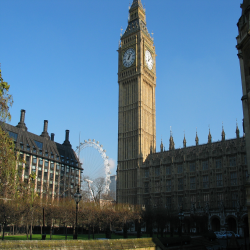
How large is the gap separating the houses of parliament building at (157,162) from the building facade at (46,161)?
20.7m

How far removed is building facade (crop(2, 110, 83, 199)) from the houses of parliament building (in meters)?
20.7

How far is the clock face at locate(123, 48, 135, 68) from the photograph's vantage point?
93.7m

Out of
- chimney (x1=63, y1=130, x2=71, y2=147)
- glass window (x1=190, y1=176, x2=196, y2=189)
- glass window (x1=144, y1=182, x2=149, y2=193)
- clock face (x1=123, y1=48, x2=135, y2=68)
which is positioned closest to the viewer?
glass window (x1=190, y1=176, x2=196, y2=189)

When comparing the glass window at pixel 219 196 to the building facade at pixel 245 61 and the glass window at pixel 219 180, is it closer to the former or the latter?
the glass window at pixel 219 180

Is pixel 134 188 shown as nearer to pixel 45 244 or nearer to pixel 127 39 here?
pixel 127 39

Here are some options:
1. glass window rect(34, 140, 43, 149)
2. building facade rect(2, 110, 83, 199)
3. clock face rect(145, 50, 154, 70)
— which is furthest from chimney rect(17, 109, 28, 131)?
clock face rect(145, 50, 154, 70)

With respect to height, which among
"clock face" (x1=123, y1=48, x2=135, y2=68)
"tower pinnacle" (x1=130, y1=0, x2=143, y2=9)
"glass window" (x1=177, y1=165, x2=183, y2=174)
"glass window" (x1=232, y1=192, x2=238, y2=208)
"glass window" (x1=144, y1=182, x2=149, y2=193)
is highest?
"tower pinnacle" (x1=130, y1=0, x2=143, y2=9)

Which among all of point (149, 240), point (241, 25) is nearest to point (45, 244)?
point (149, 240)

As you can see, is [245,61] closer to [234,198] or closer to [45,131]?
[234,198]

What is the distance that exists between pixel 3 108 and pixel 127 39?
82979mm

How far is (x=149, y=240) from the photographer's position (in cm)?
2605

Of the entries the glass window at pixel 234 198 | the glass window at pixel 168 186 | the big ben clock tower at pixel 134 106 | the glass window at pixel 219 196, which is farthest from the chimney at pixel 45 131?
the glass window at pixel 234 198

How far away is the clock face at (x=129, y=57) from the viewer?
9369 centimetres

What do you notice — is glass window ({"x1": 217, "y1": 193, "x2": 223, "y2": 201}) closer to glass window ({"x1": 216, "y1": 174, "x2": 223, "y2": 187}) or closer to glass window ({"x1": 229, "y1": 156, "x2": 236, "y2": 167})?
glass window ({"x1": 216, "y1": 174, "x2": 223, "y2": 187})
